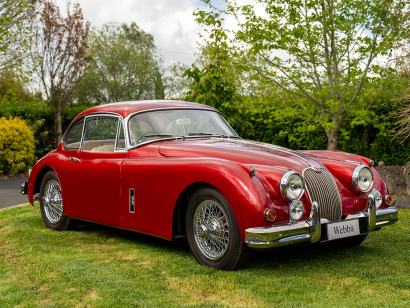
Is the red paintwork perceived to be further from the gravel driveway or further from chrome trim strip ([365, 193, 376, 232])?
the gravel driveway

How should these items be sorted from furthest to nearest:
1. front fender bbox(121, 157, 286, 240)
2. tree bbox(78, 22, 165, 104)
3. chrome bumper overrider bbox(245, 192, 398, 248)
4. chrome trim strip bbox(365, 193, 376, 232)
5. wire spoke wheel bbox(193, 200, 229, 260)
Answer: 1. tree bbox(78, 22, 165, 104)
2. chrome trim strip bbox(365, 193, 376, 232)
3. wire spoke wheel bbox(193, 200, 229, 260)
4. front fender bbox(121, 157, 286, 240)
5. chrome bumper overrider bbox(245, 192, 398, 248)

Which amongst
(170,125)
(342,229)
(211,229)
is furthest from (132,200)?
(342,229)

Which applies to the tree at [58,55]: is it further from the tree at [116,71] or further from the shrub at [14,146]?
the tree at [116,71]

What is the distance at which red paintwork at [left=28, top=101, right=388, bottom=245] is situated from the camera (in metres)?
3.92

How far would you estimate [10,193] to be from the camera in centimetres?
1056

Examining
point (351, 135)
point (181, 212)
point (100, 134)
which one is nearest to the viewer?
point (181, 212)

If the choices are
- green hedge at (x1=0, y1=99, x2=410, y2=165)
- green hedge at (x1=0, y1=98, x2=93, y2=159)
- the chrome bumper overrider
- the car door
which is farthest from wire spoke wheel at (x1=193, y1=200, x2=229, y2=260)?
green hedge at (x1=0, y1=98, x2=93, y2=159)

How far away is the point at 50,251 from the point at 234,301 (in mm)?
2561

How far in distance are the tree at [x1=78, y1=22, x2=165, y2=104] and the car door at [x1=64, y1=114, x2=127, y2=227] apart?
31.0m

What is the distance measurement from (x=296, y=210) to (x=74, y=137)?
3.59 m

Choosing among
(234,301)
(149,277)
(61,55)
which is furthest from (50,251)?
(61,55)

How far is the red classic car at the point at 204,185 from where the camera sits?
392cm

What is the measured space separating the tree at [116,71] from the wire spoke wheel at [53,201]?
30.6 meters

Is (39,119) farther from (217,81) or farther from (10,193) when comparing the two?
(217,81)
